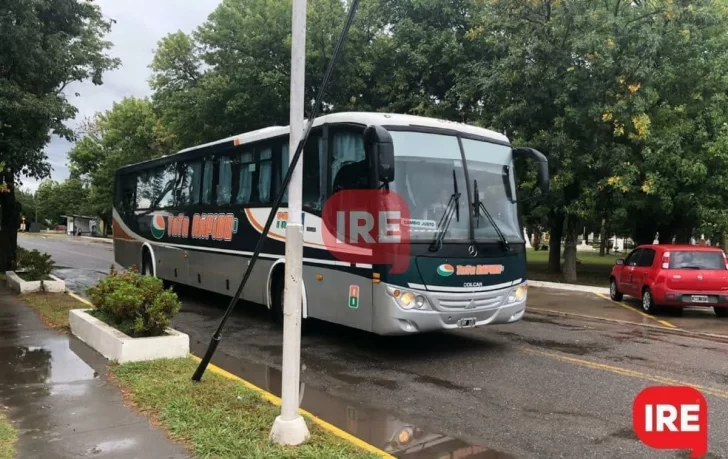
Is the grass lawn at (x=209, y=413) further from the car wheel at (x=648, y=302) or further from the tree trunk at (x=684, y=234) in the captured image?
the tree trunk at (x=684, y=234)

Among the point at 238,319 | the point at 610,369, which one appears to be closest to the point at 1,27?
the point at 238,319

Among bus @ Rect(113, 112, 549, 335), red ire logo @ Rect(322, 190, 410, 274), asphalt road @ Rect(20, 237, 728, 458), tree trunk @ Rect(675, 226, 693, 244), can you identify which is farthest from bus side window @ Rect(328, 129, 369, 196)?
tree trunk @ Rect(675, 226, 693, 244)

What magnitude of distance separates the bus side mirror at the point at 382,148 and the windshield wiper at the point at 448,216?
3.08ft

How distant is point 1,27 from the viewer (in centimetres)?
1230

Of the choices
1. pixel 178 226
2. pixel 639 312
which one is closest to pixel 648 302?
pixel 639 312

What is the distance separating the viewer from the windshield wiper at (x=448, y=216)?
25.6ft

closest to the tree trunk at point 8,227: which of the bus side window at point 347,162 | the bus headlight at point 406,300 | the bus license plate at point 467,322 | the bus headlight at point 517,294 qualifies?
the bus side window at point 347,162

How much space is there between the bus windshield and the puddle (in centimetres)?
208

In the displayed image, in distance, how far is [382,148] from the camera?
705 centimetres

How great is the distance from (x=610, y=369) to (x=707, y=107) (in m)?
13.9

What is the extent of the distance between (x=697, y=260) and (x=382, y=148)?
9.60 meters

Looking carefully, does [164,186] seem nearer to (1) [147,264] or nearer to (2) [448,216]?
(1) [147,264]

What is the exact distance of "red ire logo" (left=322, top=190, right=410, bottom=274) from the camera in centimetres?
766

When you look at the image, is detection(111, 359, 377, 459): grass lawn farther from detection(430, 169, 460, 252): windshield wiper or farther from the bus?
detection(430, 169, 460, 252): windshield wiper
